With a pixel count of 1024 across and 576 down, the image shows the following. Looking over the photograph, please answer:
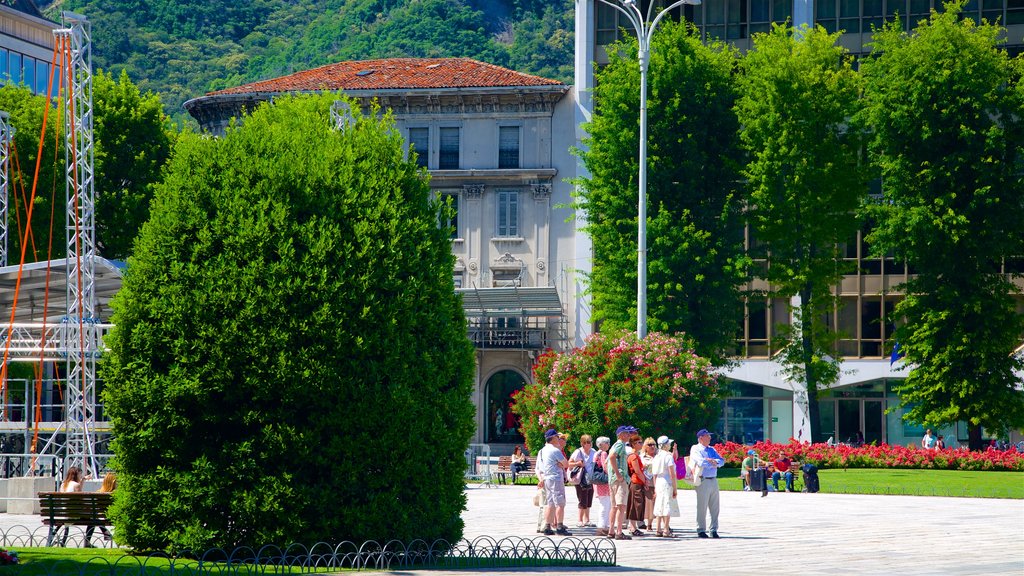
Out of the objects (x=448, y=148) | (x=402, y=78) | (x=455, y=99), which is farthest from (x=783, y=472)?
(x=402, y=78)

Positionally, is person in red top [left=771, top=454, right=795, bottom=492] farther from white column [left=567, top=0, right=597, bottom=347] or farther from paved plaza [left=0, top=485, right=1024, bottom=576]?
white column [left=567, top=0, right=597, bottom=347]

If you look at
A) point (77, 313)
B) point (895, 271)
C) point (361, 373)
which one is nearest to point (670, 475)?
point (361, 373)

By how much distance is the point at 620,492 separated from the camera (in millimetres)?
20750

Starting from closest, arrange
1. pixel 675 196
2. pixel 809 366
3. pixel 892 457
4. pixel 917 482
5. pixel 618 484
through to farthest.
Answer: pixel 618 484
pixel 917 482
pixel 892 457
pixel 809 366
pixel 675 196

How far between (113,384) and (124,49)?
74398 mm

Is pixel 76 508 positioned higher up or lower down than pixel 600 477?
lower down

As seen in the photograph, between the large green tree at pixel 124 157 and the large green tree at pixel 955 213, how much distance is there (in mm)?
24316

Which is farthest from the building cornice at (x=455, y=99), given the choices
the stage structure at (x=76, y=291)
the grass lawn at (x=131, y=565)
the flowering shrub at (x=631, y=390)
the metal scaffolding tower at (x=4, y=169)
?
the grass lawn at (x=131, y=565)

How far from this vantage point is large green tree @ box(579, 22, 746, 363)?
1762 inches

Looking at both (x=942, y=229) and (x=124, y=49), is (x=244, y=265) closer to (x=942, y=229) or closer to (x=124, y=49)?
(x=942, y=229)

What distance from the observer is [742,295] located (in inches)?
1842

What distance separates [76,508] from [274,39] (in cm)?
7814

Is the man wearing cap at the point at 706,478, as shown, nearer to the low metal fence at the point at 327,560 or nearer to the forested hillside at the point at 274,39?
the low metal fence at the point at 327,560

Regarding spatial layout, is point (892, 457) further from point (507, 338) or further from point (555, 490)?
point (555, 490)
